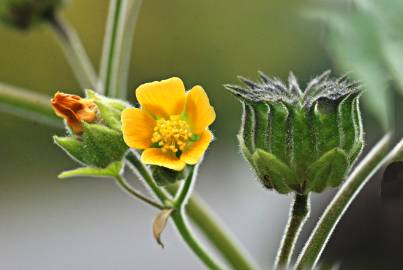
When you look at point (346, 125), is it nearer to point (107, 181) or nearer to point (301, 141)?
point (301, 141)

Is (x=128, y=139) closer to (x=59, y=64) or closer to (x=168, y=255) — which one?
(x=168, y=255)

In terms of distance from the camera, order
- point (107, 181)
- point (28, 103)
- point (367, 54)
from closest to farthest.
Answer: point (367, 54) → point (28, 103) → point (107, 181)

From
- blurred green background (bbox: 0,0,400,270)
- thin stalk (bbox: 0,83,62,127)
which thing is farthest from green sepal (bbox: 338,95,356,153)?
blurred green background (bbox: 0,0,400,270)

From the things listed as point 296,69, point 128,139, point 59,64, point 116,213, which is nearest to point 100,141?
point 128,139

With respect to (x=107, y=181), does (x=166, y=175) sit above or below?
above

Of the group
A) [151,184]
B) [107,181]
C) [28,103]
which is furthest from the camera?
[107,181]

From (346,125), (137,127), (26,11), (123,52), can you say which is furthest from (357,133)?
(26,11)

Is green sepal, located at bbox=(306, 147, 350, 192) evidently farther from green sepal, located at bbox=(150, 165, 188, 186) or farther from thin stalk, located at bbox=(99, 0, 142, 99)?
thin stalk, located at bbox=(99, 0, 142, 99)
